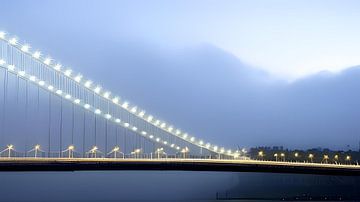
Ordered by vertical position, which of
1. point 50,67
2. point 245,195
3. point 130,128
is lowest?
point 245,195

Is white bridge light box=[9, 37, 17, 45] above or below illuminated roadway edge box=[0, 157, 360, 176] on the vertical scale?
above

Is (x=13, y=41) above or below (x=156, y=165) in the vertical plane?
above

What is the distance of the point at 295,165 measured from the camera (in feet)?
214

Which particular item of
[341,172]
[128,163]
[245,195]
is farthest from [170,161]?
[245,195]

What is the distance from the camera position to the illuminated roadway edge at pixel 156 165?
47.2 m

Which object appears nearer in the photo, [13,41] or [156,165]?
[13,41]

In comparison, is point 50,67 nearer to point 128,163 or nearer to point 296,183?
point 128,163

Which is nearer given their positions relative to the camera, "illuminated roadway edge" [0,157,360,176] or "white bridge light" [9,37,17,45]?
"illuminated roadway edge" [0,157,360,176]

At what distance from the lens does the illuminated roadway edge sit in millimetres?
47219

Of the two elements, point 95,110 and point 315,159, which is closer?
point 95,110

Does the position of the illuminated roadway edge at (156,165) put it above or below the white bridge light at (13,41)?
below

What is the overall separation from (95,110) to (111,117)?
16.5 feet

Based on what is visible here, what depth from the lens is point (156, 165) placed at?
5519cm

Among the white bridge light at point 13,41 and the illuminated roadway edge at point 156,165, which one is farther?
the white bridge light at point 13,41
